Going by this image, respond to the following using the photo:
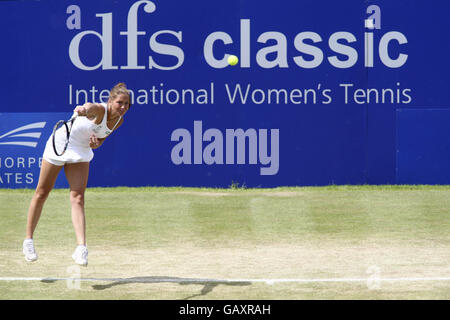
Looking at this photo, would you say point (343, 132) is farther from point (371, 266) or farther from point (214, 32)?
point (371, 266)

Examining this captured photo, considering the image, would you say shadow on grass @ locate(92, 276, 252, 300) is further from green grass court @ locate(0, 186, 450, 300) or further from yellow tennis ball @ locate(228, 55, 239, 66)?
yellow tennis ball @ locate(228, 55, 239, 66)

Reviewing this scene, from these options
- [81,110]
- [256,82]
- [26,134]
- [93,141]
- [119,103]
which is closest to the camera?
[81,110]

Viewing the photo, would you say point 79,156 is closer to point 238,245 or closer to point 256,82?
point 238,245

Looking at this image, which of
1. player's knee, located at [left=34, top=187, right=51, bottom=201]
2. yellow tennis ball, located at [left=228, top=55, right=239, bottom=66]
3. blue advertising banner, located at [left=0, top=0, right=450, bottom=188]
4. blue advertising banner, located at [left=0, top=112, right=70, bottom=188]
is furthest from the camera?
blue advertising banner, located at [left=0, top=112, right=70, bottom=188]

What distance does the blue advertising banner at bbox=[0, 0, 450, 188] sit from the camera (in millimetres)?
14422

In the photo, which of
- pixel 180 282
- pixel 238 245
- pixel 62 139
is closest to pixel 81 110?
pixel 62 139

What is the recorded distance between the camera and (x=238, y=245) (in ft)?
28.2

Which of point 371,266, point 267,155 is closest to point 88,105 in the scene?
point 371,266

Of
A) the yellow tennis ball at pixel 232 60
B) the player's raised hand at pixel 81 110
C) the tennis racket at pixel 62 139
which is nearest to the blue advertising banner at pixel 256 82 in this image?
the yellow tennis ball at pixel 232 60

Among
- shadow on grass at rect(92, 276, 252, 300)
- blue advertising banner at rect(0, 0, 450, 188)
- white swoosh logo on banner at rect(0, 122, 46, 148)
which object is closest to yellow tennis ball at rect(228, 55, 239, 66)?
blue advertising banner at rect(0, 0, 450, 188)

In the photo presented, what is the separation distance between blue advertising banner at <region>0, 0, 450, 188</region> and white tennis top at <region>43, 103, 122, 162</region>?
7.78 meters

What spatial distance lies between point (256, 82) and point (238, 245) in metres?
6.34

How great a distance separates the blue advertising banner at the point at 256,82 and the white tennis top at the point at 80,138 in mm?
7782
